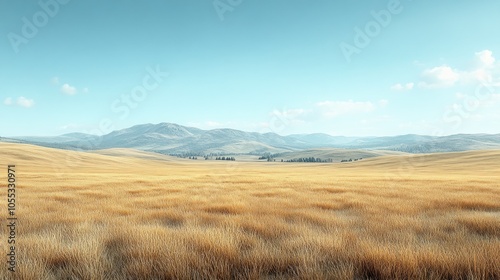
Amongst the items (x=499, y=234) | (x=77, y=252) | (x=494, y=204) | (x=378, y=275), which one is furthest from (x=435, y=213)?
(x=77, y=252)

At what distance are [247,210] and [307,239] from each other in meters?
4.70

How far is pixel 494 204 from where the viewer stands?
11078 mm

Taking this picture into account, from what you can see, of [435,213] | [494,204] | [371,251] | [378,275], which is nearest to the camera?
[378,275]

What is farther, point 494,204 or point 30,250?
point 494,204

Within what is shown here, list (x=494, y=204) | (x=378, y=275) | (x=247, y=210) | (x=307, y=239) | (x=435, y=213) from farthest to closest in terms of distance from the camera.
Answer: (x=494, y=204)
(x=247, y=210)
(x=435, y=213)
(x=307, y=239)
(x=378, y=275)

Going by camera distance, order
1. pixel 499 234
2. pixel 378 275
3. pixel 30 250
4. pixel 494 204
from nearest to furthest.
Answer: pixel 378 275, pixel 30 250, pixel 499 234, pixel 494 204

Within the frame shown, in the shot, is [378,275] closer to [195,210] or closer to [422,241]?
[422,241]

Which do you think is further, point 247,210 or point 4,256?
point 247,210

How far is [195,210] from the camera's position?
10.1 m

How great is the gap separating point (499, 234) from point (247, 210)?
679cm

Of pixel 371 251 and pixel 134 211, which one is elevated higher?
pixel 371 251

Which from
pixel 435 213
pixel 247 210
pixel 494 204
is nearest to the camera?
pixel 435 213

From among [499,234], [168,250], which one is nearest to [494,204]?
[499,234]

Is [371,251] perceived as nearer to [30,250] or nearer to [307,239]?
[307,239]
